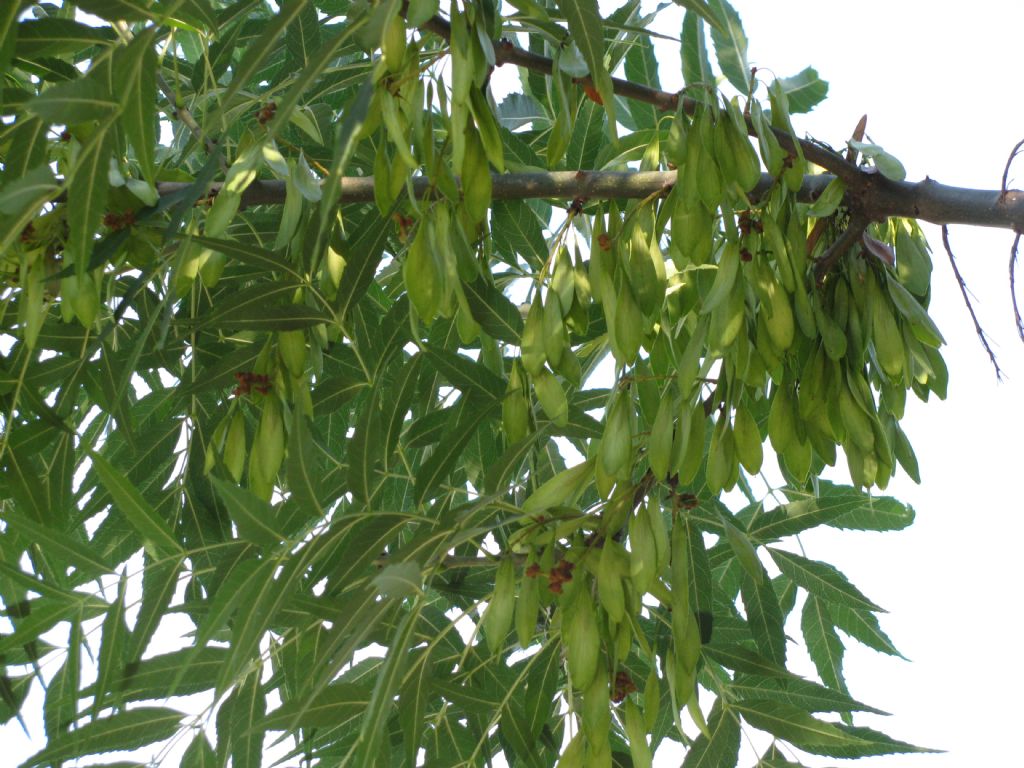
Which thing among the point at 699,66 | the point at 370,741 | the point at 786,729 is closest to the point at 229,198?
the point at 370,741

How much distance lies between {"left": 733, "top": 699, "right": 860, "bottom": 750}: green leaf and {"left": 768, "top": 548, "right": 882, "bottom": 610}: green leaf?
A: 0.20m

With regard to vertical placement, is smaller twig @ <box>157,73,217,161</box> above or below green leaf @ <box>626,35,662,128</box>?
below

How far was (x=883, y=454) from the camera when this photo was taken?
0.94 m

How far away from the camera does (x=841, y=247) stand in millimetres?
1001

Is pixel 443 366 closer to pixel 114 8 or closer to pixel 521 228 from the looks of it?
pixel 521 228

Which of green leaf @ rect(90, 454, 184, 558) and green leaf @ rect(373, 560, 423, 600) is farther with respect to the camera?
green leaf @ rect(90, 454, 184, 558)

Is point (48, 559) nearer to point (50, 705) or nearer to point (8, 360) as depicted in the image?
point (50, 705)

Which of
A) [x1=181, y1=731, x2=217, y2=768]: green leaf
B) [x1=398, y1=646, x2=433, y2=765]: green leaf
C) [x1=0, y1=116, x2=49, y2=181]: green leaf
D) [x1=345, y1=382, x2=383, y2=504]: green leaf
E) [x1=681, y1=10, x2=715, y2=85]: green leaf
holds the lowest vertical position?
[x1=181, y1=731, x2=217, y2=768]: green leaf

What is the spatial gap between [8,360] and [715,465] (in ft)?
2.01

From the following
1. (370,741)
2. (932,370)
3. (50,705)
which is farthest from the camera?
(50,705)

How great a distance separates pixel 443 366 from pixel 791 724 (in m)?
0.44

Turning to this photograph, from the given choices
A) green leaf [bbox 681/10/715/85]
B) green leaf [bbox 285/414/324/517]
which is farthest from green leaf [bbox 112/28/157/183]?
green leaf [bbox 681/10/715/85]

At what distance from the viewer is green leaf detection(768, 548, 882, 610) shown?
1.25m

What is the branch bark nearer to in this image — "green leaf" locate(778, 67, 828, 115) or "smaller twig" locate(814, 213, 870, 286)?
"smaller twig" locate(814, 213, 870, 286)
